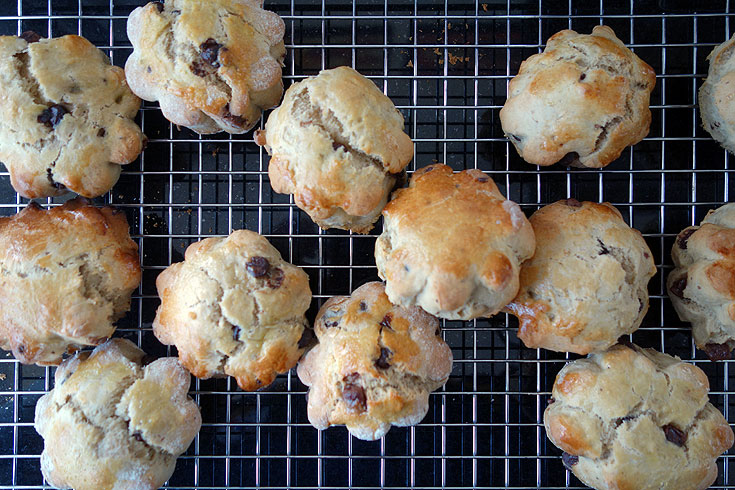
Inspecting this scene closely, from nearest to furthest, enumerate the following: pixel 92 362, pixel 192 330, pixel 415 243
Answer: pixel 415 243
pixel 192 330
pixel 92 362

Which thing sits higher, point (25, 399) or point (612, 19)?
point (612, 19)

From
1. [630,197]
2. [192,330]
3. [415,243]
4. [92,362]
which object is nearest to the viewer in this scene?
[415,243]

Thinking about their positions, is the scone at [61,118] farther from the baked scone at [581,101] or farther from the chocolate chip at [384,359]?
the baked scone at [581,101]

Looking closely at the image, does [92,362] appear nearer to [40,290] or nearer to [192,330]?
[40,290]

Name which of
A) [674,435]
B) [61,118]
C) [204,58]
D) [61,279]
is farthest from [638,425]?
[61,118]

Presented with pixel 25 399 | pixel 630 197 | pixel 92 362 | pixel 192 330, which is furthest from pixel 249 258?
pixel 630 197

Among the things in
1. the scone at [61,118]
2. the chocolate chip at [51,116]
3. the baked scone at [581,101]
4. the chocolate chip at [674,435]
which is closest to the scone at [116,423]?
the scone at [61,118]

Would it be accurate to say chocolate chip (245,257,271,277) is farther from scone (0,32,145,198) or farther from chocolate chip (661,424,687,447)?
chocolate chip (661,424,687,447)
